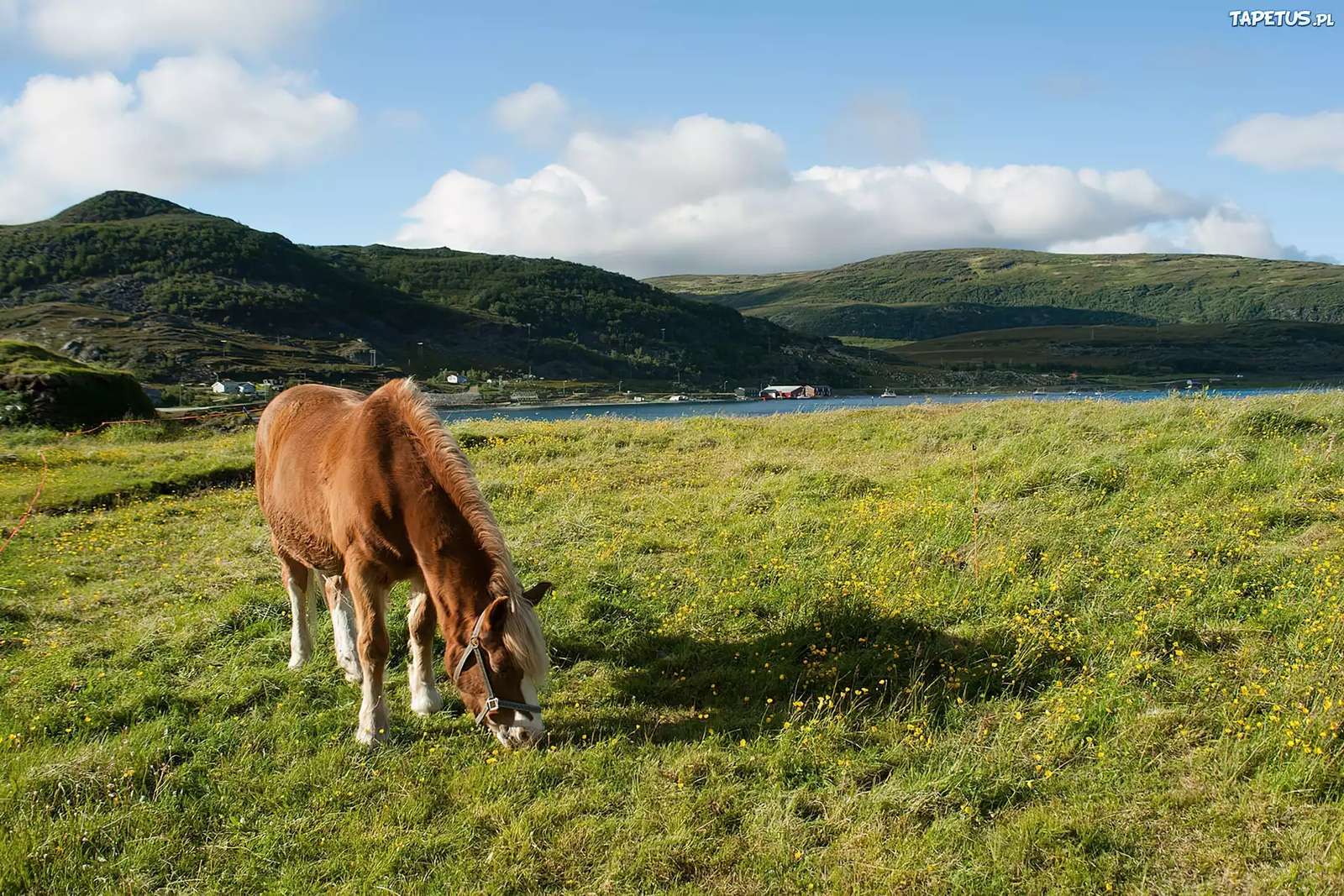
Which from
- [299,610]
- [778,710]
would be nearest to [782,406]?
[299,610]

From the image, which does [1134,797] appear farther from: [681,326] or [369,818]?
[681,326]

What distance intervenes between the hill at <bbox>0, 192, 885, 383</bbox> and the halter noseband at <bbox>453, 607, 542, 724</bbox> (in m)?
117

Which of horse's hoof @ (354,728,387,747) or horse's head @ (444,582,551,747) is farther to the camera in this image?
horse's hoof @ (354,728,387,747)

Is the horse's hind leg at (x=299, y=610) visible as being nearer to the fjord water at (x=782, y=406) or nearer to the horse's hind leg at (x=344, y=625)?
the horse's hind leg at (x=344, y=625)

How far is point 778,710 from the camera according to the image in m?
5.88

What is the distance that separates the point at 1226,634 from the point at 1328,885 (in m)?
3.10

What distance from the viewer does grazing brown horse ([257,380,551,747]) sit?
199 inches

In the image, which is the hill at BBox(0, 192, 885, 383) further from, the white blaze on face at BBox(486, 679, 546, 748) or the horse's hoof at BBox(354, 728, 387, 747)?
the white blaze on face at BBox(486, 679, 546, 748)

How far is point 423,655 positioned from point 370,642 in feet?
1.47

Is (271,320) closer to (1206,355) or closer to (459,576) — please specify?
(459,576)

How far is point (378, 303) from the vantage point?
6786 inches

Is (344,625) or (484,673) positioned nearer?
(484,673)

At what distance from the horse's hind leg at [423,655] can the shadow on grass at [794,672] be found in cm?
111

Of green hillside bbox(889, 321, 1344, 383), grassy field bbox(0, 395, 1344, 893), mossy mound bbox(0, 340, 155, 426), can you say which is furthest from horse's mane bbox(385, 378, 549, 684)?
green hillside bbox(889, 321, 1344, 383)
